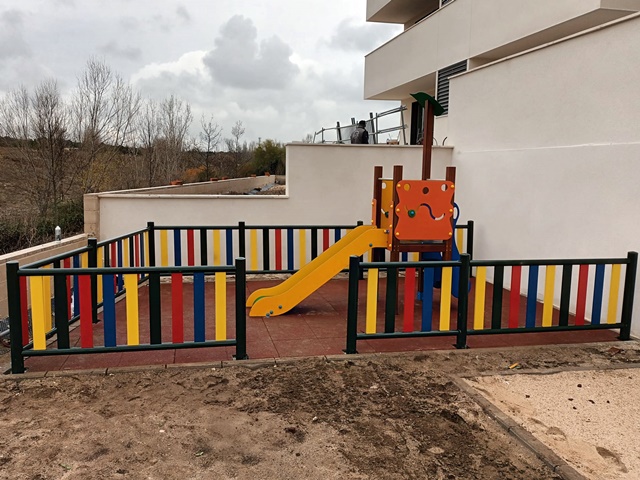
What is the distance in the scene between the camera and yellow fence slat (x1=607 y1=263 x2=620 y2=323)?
18.9 ft

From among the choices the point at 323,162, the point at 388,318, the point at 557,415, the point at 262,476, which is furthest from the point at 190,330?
the point at 323,162

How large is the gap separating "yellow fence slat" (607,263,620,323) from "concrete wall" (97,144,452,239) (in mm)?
4923

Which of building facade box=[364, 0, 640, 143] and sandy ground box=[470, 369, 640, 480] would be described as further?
building facade box=[364, 0, 640, 143]

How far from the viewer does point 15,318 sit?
456 cm

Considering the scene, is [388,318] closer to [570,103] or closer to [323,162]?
[570,103]

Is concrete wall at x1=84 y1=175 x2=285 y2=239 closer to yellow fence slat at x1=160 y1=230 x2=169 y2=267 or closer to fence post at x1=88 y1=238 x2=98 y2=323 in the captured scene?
yellow fence slat at x1=160 y1=230 x2=169 y2=267

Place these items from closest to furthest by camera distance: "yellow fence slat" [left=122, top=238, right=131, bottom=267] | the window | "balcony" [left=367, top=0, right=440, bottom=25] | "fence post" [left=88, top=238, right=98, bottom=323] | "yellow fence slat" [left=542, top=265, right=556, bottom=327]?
"yellow fence slat" [left=542, top=265, right=556, bottom=327], "fence post" [left=88, top=238, right=98, bottom=323], "yellow fence slat" [left=122, top=238, right=131, bottom=267], the window, "balcony" [left=367, top=0, right=440, bottom=25]

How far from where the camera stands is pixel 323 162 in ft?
32.8

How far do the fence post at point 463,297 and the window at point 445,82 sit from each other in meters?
9.08

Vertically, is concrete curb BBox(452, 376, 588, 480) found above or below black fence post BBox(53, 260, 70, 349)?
below

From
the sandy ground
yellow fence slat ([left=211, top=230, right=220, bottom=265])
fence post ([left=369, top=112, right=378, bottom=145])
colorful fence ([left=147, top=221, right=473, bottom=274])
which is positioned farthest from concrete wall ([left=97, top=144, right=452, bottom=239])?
fence post ([left=369, top=112, right=378, bottom=145])

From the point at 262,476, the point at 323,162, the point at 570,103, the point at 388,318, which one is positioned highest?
the point at 570,103

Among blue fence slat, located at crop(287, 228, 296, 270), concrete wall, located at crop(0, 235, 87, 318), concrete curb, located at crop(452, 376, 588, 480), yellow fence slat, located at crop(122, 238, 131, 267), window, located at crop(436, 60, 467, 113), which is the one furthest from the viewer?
window, located at crop(436, 60, 467, 113)

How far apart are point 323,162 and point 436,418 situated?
22.0 ft
